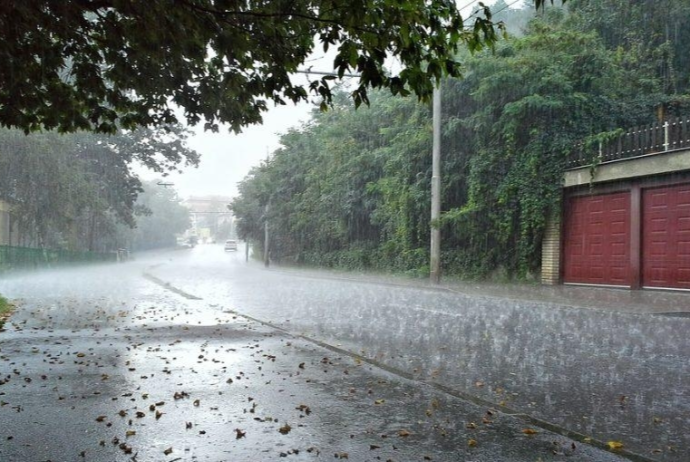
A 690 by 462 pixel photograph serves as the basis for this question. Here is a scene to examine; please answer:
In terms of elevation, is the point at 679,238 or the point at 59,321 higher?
the point at 679,238

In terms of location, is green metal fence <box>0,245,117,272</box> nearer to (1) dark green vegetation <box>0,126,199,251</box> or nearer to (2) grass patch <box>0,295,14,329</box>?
(1) dark green vegetation <box>0,126,199,251</box>

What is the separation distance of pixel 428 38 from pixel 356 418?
3231 mm

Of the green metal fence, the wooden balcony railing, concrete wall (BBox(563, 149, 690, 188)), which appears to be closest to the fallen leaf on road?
concrete wall (BBox(563, 149, 690, 188))

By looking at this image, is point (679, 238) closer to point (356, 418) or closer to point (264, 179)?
point (356, 418)

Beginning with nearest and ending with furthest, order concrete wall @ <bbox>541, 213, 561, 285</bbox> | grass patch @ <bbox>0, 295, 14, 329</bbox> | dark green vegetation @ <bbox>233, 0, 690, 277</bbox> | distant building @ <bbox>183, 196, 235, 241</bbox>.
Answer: grass patch @ <bbox>0, 295, 14, 329</bbox> < dark green vegetation @ <bbox>233, 0, 690, 277</bbox> < concrete wall @ <bbox>541, 213, 561, 285</bbox> < distant building @ <bbox>183, 196, 235, 241</bbox>

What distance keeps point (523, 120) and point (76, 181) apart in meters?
27.3

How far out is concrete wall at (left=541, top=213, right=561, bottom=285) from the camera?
64.0 feet

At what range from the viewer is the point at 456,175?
74.9 ft

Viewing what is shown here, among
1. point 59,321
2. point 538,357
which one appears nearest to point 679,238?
point 538,357

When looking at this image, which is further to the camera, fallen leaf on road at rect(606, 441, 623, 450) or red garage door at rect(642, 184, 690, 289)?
red garage door at rect(642, 184, 690, 289)

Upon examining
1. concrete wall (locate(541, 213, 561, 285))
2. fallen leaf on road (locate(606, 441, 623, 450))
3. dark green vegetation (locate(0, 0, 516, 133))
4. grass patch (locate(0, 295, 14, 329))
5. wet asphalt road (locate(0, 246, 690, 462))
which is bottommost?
grass patch (locate(0, 295, 14, 329))

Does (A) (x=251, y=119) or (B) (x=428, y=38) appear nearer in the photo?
(B) (x=428, y=38)

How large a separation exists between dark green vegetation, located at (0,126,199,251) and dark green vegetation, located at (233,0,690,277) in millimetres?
10646

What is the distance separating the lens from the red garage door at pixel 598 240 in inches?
687
